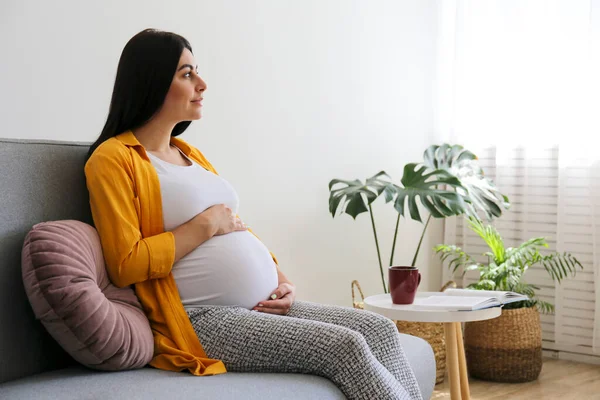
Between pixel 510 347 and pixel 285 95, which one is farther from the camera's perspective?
pixel 510 347

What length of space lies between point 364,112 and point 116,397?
2.22 meters

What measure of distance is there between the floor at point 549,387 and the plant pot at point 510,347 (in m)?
0.05

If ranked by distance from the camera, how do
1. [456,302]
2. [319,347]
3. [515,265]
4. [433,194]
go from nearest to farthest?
[319,347] < [456,302] < [433,194] < [515,265]

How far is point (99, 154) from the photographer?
1.65 meters

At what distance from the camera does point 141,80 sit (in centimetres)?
177

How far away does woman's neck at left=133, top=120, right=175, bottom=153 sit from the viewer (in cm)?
183

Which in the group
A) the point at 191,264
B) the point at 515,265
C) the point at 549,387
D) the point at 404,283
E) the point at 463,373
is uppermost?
the point at 191,264

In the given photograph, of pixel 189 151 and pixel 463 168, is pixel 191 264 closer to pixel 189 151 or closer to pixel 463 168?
pixel 189 151

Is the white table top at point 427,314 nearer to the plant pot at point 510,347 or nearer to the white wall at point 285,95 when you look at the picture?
the white wall at point 285,95

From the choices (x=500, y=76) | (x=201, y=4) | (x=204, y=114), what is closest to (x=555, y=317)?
(x=500, y=76)

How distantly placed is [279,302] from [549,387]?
1698 mm

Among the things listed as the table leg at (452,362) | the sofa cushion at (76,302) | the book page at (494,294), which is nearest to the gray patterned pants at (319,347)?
the sofa cushion at (76,302)

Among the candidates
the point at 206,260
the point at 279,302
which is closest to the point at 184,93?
the point at 206,260

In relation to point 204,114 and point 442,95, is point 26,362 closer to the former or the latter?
point 204,114
